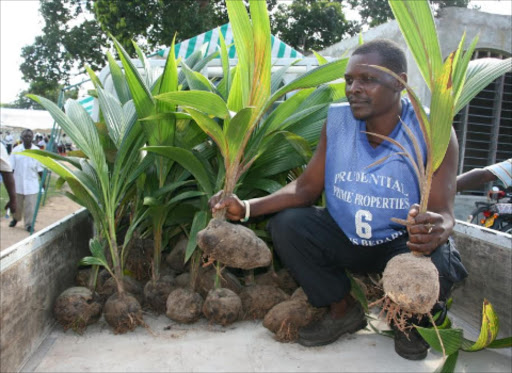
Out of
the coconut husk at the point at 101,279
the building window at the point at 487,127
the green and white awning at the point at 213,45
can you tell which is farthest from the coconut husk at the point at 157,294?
the building window at the point at 487,127

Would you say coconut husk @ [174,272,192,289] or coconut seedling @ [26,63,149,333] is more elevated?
coconut seedling @ [26,63,149,333]

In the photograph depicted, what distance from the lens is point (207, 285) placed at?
207cm

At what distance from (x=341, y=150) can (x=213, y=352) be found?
2.84ft

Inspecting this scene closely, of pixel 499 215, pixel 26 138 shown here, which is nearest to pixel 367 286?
pixel 499 215

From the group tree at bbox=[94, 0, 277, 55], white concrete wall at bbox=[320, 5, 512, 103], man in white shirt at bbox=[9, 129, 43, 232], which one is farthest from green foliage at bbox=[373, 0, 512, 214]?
tree at bbox=[94, 0, 277, 55]

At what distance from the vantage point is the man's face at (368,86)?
60.4 inches

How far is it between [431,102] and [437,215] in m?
0.30

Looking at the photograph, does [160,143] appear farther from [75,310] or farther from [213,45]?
[213,45]

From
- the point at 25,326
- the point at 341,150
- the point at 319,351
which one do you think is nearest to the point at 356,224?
the point at 341,150

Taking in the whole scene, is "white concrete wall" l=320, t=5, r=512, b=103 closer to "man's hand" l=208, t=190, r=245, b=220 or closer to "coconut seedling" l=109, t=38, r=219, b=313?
"coconut seedling" l=109, t=38, r=219, b=313

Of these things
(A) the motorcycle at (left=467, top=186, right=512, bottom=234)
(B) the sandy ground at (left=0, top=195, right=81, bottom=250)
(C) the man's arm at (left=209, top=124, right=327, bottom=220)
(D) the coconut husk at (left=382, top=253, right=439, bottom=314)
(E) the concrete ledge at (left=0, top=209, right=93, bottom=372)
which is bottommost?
(B) the sandy ground at (left=0, top=195, right=81, bottom=250)

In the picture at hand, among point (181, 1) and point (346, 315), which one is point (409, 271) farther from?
point (181, 1)

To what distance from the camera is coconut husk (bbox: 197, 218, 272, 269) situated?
1536 mm

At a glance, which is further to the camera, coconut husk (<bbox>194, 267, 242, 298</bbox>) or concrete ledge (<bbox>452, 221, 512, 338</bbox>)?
coconut husk (<bbox>194, 267, 242, 298</bbox>)
